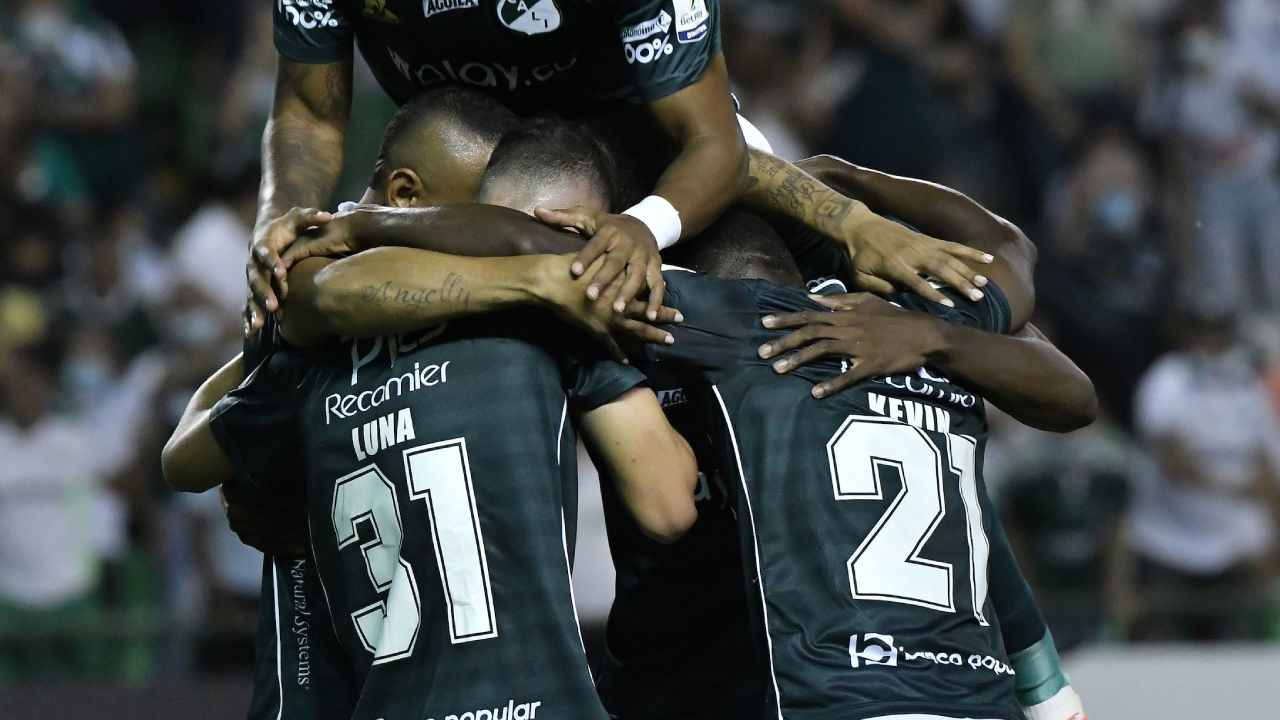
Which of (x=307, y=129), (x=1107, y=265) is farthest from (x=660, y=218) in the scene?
(x=1107, y=265)

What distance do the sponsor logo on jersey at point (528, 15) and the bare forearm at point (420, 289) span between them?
63 centimetres

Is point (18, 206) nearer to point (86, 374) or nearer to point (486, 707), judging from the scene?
point (86, 374)

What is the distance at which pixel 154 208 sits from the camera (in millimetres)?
8320

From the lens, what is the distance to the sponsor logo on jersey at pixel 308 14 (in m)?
3.76

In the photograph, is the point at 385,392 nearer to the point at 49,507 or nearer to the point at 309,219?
the point at 309,219

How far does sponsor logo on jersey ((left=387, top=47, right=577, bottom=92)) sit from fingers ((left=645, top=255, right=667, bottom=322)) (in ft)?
2.15

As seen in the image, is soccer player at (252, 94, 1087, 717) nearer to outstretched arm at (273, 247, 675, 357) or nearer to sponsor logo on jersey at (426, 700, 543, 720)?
outstretched arm at (273, 247, 675, 357)

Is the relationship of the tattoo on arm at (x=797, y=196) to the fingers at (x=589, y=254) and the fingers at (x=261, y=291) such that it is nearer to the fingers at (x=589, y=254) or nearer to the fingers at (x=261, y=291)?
the fingers at (x=589, y=254)

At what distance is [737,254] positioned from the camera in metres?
3.56

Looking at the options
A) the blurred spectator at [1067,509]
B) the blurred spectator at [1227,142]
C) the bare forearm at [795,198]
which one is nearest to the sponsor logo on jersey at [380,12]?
the bare forearm at [795,198]

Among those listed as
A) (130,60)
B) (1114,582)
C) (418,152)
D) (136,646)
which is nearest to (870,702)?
(418,152)

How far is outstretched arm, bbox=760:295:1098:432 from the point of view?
10.5 ft

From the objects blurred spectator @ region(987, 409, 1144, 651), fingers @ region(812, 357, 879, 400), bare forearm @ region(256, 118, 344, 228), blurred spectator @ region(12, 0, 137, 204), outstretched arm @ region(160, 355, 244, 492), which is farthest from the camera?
blurred spectator @ region(12, 0, 137, 204)

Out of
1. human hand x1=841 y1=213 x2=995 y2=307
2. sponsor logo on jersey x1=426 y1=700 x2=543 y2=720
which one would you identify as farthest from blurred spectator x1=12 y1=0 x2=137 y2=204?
sponsor logo on jersey x1=426 y1=700 x2=543 y2=720
